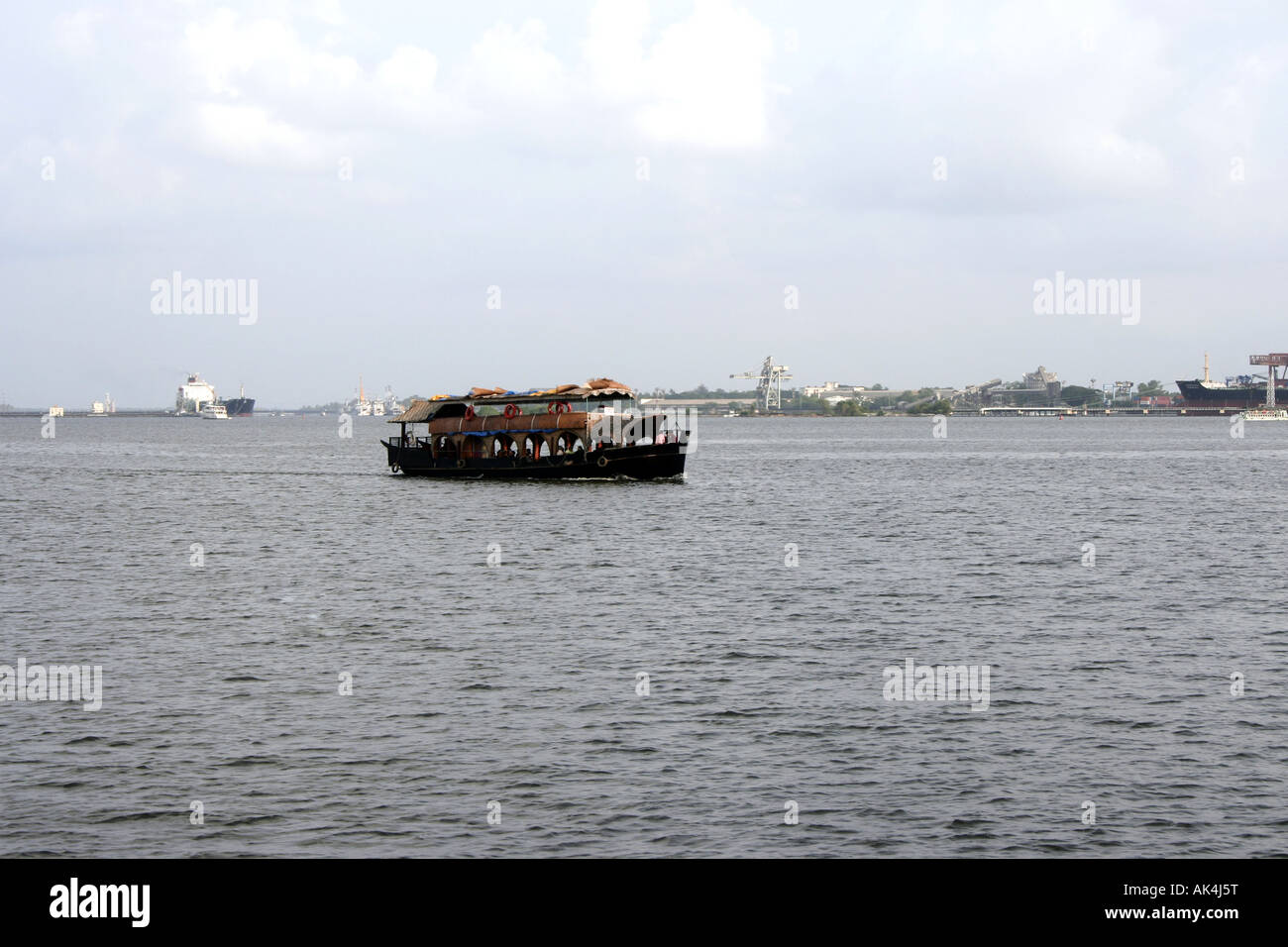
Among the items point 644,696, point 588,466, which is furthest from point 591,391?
point 644,696

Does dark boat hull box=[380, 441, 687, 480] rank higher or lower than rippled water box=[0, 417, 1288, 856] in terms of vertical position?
higher

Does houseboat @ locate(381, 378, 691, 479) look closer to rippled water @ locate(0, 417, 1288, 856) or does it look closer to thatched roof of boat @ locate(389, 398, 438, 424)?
thatched roof of boat @ locate(389, 398, 438, 424)

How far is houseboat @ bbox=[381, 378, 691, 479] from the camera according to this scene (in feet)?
271

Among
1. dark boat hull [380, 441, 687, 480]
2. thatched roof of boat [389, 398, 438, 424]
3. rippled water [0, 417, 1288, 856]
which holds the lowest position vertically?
rippled water [0, 417, 1288, 856]

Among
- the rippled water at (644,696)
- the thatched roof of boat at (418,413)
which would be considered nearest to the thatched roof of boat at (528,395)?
the thatched roof of boat at (418,413)

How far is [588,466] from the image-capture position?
82.2 metres

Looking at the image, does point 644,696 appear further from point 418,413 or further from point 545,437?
point 418,413

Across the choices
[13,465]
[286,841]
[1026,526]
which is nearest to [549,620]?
[286,841]

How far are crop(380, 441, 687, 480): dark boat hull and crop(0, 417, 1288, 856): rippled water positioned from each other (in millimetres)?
24516

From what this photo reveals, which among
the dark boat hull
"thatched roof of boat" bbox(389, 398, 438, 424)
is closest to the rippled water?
the dark boat hull

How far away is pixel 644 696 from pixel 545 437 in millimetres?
64579

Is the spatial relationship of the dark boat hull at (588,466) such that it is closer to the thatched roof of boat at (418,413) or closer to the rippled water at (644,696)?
the thatched roof of boat at (418,413)

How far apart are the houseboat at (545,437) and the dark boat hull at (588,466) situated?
2.6 inches
